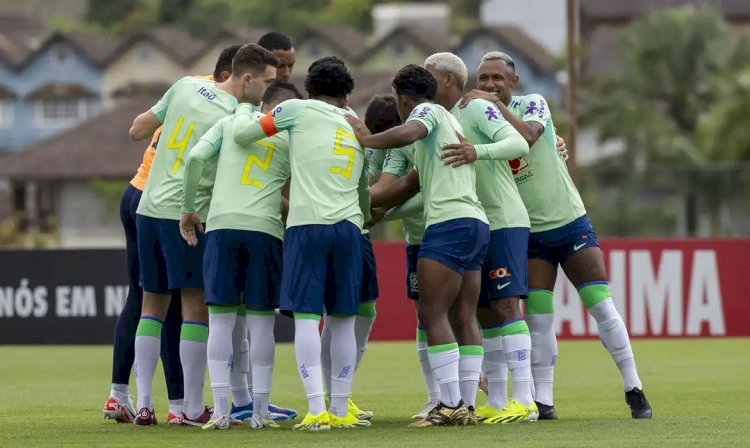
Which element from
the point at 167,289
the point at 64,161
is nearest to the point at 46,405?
the point at 167,289

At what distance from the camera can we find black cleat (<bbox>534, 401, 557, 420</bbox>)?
10.5m

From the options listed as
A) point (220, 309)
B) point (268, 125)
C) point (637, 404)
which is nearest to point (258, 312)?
point (220, 309)

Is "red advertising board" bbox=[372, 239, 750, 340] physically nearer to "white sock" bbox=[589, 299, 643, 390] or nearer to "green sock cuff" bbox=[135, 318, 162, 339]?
"white sock" bbox=[589, 299, 643, 390]

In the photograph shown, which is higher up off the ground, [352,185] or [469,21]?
[469,21]

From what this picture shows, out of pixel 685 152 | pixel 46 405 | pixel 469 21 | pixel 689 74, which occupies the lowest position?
pixel 46 405

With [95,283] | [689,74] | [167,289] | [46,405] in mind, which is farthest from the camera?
[689,74]

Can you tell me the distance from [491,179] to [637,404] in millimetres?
1692

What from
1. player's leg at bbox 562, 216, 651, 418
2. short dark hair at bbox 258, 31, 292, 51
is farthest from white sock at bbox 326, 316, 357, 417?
short dark hair at bbox 258, 31, 292, 51

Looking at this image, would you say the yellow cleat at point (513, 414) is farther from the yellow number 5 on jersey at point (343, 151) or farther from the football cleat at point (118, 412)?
the football cleat at point (118, 412)

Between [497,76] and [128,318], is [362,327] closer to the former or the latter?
[128,318]

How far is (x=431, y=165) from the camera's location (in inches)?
387

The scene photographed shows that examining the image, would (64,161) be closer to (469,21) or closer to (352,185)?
(469,21)

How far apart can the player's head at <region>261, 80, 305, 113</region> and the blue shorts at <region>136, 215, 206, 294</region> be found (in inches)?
37.6

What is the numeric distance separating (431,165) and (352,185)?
19.6 inches
